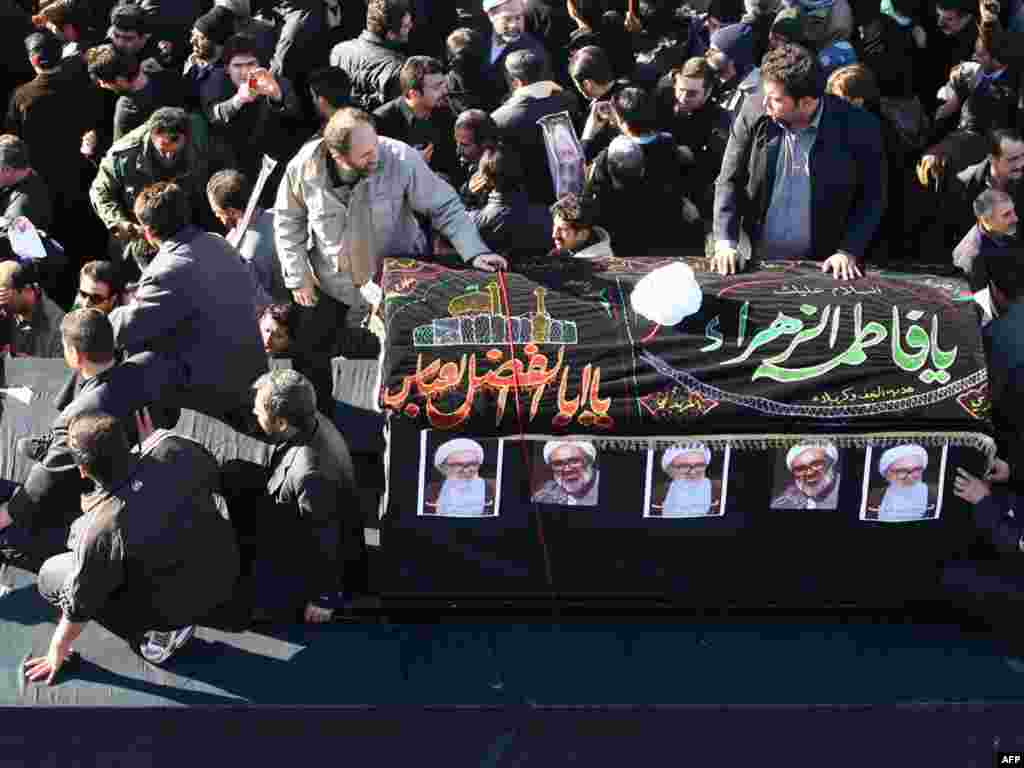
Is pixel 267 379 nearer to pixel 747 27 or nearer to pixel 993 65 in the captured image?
pixel 747 27

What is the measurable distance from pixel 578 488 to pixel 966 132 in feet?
10.8

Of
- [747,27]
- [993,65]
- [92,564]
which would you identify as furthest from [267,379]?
[993,65]

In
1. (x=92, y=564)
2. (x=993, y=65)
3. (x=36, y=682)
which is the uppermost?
(x=993, y=65)

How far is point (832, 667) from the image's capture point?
5.82 meters

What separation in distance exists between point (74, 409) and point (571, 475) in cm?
187

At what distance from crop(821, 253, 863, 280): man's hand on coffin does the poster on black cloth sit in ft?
0.29

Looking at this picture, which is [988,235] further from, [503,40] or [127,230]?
[127,230]

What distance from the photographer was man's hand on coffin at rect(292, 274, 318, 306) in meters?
6.55

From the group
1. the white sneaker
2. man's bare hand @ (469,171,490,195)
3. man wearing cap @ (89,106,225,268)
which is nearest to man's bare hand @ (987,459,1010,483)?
man's bare hand @ (469,171,490,195)

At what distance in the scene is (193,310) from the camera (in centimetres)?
630

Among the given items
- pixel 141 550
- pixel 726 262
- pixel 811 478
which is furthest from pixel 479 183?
pixel 141 550

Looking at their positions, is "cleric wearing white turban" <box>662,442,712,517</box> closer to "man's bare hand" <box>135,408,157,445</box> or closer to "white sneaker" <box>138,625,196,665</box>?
"white sneaker" <box>138,625,196,665</box>

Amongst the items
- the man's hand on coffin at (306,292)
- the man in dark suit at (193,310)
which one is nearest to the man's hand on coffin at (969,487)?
the man's hand on coffin at (306,292)

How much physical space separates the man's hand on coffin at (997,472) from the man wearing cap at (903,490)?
0.70ft
